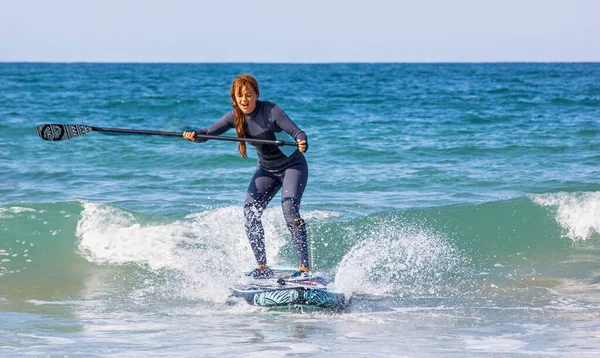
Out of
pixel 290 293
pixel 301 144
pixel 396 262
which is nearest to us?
pixel 301 144

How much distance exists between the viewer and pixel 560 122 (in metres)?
23.4

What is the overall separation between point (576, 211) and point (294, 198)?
553 cm

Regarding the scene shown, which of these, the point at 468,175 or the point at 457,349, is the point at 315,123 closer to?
the point at 468,175

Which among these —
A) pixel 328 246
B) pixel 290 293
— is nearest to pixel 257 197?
pixel 290 293

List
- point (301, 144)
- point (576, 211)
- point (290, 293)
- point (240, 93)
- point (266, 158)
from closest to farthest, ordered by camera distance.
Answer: point (301, 144) → point (240, 93) → point (290, 293) → point (266, 158) → point (576, 211)

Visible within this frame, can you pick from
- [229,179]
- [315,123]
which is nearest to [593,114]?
[315,123]

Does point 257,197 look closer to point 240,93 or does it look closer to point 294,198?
point 294,198

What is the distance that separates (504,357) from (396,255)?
378 centimetres

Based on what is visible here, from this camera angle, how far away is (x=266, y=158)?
25.0ft

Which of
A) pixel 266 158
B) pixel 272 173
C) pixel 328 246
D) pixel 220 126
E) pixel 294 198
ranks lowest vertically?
pixel 328 246

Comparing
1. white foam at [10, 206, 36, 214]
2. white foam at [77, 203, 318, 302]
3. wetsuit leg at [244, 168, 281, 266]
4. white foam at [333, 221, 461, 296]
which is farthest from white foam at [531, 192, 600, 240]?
→ white foam at [10, 206, 36, 214]

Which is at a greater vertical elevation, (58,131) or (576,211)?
(58,131)

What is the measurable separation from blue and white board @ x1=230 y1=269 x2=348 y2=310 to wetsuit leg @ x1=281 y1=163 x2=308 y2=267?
0.34 meters

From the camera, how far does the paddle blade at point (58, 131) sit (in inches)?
323
